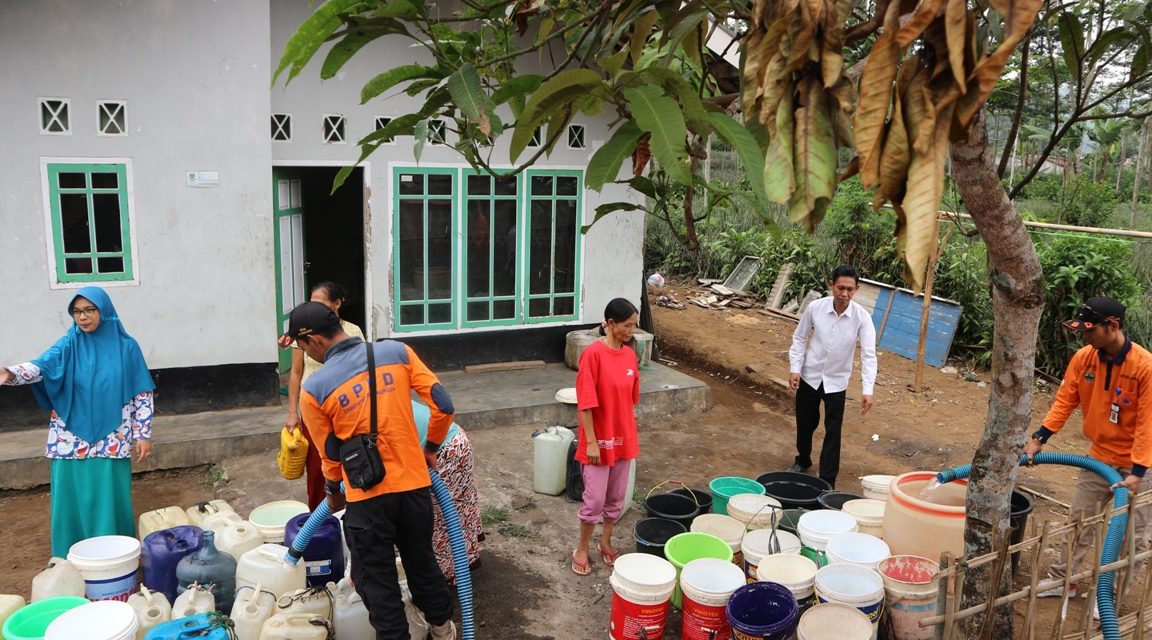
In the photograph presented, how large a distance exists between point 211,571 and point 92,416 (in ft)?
4.20

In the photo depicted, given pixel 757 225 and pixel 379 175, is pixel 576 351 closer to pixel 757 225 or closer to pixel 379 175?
pixel 379 175

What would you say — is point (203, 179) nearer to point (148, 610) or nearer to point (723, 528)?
point (148, 610)

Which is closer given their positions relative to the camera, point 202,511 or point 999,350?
point 999,350

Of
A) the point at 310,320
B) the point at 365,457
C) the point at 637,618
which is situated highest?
the point at 310,320

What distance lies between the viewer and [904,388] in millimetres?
9523

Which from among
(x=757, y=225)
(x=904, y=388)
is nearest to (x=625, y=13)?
(x=904, y=388)

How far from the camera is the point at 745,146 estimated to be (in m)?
1.54

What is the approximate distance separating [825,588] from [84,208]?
590cm

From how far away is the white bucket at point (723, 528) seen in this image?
4.63 meters

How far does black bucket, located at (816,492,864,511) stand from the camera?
4.97 metres

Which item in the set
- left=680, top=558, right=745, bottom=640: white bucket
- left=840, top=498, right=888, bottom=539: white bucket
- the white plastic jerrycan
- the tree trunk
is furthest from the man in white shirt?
the white plastic jerrycan

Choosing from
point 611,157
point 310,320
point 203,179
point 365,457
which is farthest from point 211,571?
point 203,179

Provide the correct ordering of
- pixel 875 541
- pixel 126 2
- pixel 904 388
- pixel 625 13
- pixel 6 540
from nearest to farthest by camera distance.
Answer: pixel 625 13
pixel 875 541
pixel 6 540
pixel 126 2
pixel 904 388

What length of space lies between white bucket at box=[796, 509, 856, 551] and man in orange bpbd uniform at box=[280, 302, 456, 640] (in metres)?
1.98
